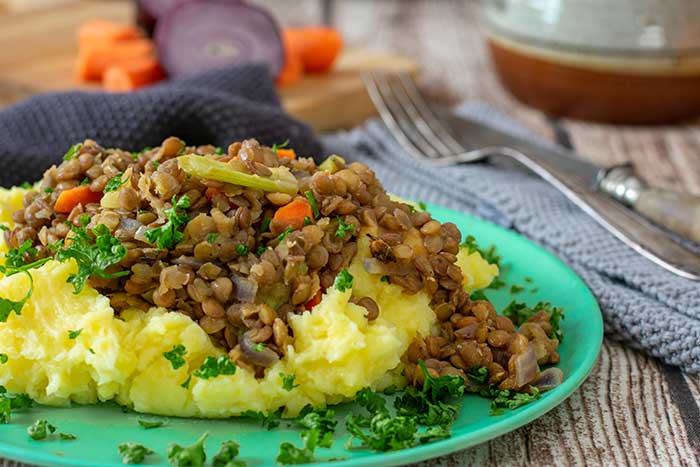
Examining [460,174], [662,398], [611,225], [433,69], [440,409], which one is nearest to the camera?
[440,409]

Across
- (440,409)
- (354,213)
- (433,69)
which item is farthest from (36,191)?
(433,69)

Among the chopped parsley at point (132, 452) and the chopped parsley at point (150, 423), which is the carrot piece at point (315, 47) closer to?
the chopped parsley at point (150, 423)

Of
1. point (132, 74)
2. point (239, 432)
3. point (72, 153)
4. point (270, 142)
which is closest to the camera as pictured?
point (239, 432)

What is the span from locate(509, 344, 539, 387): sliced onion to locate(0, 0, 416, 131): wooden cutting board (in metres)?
2.77

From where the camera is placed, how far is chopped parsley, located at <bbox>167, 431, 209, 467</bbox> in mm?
2068

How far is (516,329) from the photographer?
9.16 feet

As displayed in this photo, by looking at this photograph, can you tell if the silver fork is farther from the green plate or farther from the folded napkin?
the green plate

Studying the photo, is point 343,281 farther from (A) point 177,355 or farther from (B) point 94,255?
(B) point 94,255

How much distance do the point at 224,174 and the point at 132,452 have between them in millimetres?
742

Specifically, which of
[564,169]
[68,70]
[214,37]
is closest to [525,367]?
[564,169]

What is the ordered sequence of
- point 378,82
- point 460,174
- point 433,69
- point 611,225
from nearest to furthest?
point 611,225
point 460,174
point 378,82
point 433,69

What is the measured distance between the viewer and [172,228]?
2430mm

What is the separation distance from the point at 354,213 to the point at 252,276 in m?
0.36

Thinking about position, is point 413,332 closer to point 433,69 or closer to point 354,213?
point 354,213
